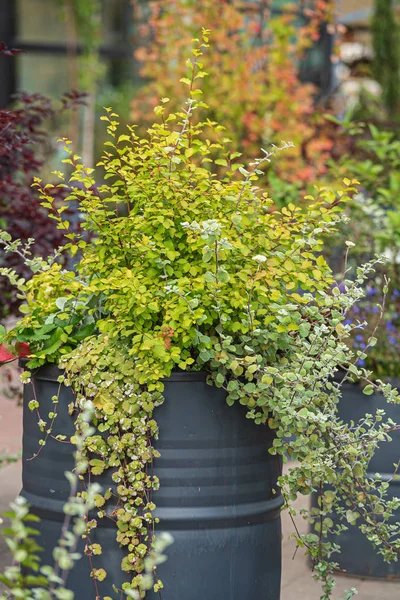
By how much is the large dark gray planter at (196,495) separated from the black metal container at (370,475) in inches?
41.4

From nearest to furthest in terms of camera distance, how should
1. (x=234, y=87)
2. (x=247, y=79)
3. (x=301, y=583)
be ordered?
(x=301, y=583) → (x=234, y=87) → (x=247, y=79)

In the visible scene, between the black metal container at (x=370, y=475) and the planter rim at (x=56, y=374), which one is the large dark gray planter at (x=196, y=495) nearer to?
the planter rim at (x=56, y=374)

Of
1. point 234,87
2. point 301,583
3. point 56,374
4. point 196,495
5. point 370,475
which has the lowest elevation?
point 301,583

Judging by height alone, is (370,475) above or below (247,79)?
below

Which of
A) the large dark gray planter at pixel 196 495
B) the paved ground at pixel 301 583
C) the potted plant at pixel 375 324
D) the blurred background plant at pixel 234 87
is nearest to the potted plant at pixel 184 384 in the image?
the large dark gray planter at pixel 196 495

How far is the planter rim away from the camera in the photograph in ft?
7.99

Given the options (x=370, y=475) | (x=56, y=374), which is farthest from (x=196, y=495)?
(x=370, y=475)

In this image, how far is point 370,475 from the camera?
11.7 ft

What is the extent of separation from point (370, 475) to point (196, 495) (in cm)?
132

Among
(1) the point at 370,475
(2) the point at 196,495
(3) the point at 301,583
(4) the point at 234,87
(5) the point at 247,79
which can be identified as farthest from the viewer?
(5) the point at 247,79

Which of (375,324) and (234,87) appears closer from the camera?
(375,324)

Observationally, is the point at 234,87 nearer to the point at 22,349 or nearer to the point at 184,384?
the point at 22,349

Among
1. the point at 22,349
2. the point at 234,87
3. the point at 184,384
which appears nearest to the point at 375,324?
the point at 184,384

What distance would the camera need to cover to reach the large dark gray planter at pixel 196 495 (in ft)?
7.89
